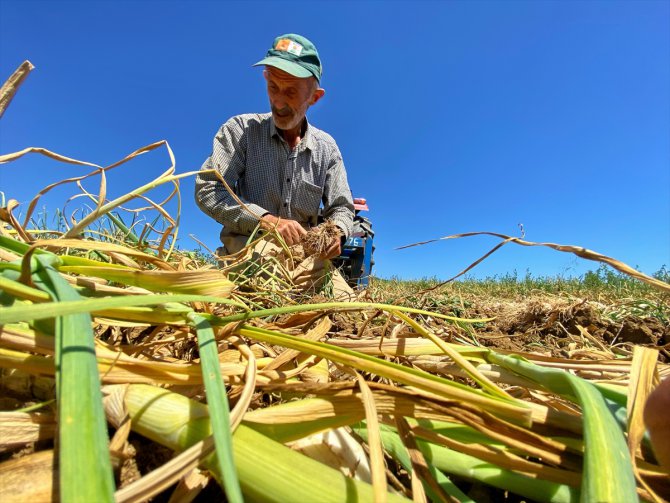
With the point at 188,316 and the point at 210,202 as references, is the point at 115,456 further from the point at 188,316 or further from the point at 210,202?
the point at 210,202

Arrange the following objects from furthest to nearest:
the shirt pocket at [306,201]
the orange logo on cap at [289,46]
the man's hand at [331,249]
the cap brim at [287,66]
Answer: the shirt pocket at [306,201] → the orange logo on cap at [289,46] → the cap brim at [287,66] → the man's hand at [331,249]

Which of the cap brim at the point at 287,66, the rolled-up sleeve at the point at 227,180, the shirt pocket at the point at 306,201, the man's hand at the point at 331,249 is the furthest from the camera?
the shirt pocket at the point at 306,201

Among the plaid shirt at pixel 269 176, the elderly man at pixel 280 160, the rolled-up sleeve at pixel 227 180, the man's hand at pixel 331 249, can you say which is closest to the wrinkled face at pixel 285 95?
the elderly man at pixel 280 160

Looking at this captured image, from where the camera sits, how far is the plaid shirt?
3123mm

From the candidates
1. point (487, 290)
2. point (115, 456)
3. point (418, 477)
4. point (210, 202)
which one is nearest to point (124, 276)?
point (115, 456)

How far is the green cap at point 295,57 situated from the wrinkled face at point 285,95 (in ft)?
0.22

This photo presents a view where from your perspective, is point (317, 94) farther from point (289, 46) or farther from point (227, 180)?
point (227, 180)

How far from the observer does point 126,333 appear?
73 cm

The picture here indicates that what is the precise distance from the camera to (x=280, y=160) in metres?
3.42

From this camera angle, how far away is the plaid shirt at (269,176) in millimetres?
3123

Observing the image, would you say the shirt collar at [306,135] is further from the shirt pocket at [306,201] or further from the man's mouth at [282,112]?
the shirt pocket at [306,201]

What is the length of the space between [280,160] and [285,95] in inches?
20.0

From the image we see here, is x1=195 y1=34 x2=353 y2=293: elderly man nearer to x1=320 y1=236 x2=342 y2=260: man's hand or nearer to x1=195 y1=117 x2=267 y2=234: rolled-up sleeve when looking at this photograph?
x1=195 y1=117 x2=267 y2=234: rolled-up sleeve

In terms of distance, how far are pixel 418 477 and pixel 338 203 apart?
3.28m
